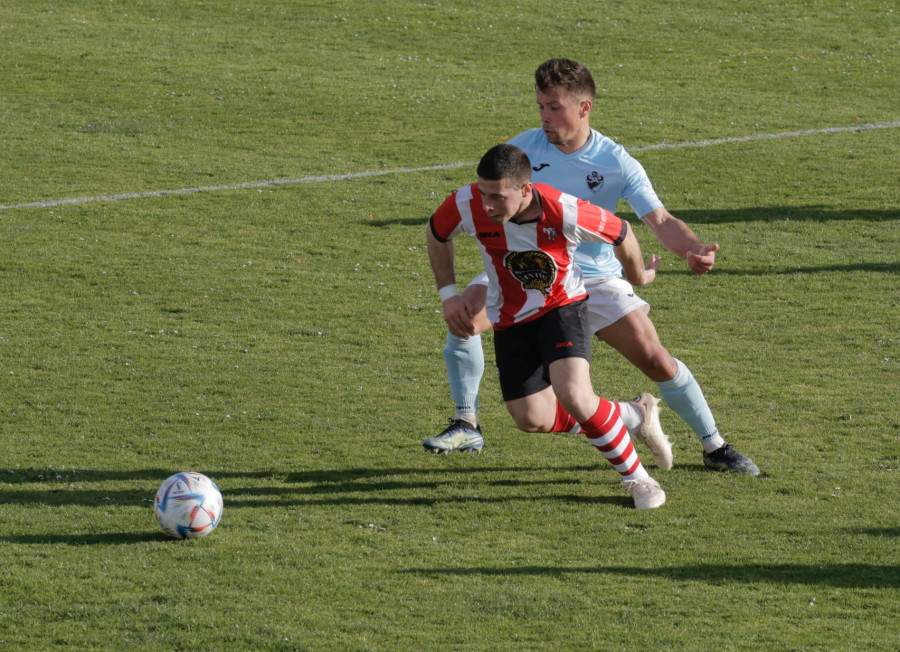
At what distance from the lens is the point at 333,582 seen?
19.3 feet

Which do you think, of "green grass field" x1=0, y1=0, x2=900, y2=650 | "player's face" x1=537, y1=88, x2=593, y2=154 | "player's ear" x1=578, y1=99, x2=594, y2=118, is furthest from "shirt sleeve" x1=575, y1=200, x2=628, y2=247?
Answer: "green grass field" x1=0, y1=0, x2=900, y2=650

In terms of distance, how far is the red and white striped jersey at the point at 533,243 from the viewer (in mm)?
6641

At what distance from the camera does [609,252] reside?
7301mm

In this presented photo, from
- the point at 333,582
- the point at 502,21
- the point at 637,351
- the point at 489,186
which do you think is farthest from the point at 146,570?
the point at 502,21

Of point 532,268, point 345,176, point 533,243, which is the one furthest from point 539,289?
point 345,176

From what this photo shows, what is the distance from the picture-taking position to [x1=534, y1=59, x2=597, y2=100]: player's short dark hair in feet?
22.8

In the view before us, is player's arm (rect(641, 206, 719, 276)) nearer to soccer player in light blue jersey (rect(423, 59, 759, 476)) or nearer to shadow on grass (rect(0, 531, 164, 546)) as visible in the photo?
soccer player in light blue jersey (rect(423, 59, 759, 476))

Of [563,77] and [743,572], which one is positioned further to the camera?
[563,77]

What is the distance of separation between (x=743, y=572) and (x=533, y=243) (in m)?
1.97

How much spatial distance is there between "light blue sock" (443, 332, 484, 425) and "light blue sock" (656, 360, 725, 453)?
1.19 m

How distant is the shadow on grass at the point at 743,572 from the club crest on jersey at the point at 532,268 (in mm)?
1550

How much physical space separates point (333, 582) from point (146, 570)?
89cm

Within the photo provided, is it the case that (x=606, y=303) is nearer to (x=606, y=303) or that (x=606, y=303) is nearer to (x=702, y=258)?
(x=606, y=303)

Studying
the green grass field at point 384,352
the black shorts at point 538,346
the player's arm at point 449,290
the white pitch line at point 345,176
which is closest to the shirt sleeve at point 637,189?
the black shorts at point 538,346
